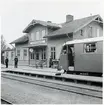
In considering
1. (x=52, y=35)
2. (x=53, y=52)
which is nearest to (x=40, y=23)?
(x=52, y=35)

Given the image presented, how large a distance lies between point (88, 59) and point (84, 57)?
40cm

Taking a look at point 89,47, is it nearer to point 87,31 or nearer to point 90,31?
point 87,31

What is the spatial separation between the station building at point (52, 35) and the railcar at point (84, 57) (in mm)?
6694

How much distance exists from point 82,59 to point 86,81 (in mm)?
2945

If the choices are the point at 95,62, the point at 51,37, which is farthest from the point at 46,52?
the point at 95,62

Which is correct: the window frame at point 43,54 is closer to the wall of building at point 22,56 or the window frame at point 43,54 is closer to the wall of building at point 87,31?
the wall of building at point 22,56

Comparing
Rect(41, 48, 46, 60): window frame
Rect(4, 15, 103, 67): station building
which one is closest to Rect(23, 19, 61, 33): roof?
Rect(4, 15, 103, 67): station building

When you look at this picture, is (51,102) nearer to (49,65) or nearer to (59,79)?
(59,79)

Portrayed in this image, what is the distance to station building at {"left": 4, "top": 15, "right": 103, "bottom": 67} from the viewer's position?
22953 millimetres

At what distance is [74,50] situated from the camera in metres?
14.2

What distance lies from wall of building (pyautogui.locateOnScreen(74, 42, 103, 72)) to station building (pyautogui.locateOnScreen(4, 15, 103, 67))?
25.6 ft

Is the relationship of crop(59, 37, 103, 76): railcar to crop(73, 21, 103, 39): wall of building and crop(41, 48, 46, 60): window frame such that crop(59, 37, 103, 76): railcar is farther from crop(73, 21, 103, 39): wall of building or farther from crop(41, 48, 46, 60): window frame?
crop(41, 48, 46, 60): window frame

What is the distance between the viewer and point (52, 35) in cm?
2402

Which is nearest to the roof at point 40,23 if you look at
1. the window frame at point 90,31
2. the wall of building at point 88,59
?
the window frame at point 90,31
